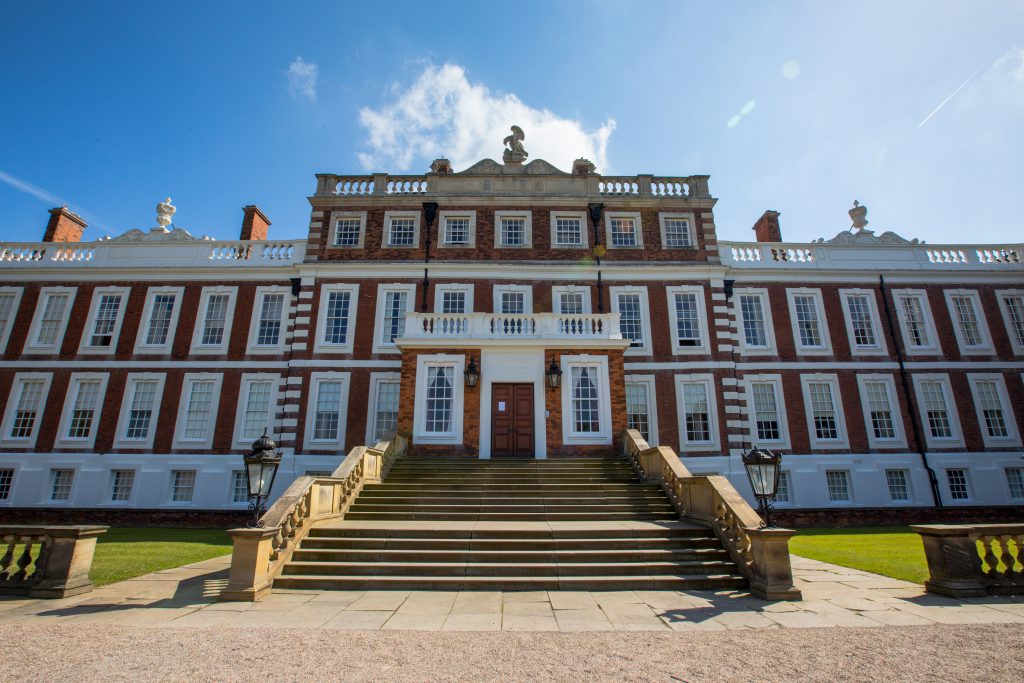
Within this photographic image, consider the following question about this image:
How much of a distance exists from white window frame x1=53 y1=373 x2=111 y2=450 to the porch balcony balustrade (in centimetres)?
1307

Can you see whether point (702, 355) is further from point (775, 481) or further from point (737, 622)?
point (737, 622)

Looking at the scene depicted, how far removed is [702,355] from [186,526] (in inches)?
826

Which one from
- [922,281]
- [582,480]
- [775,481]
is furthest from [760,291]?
[775,481]

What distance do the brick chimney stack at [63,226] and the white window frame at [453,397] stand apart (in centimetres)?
1967

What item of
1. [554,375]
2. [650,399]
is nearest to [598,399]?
[554,375]

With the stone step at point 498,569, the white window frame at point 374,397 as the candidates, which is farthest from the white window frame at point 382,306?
the stone step at point 498,569

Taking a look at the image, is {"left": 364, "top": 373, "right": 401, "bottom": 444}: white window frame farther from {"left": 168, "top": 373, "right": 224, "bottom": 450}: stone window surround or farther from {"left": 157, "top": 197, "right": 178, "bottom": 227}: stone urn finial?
{"left": 157, "top": 197, "right": 178, "bottom": 227}: stone urn finial

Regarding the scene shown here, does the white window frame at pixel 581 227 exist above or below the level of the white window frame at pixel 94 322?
above

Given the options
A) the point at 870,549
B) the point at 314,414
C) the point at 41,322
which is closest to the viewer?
the point at 870,549

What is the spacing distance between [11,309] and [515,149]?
2306 centimetres

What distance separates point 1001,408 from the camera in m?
20.2

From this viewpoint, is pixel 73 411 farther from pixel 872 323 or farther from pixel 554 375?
pixel 872 323

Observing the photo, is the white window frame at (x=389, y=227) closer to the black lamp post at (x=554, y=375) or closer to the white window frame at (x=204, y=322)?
the white window frame at (x=204, y=322)

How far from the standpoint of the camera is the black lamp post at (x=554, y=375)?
56.0ft
